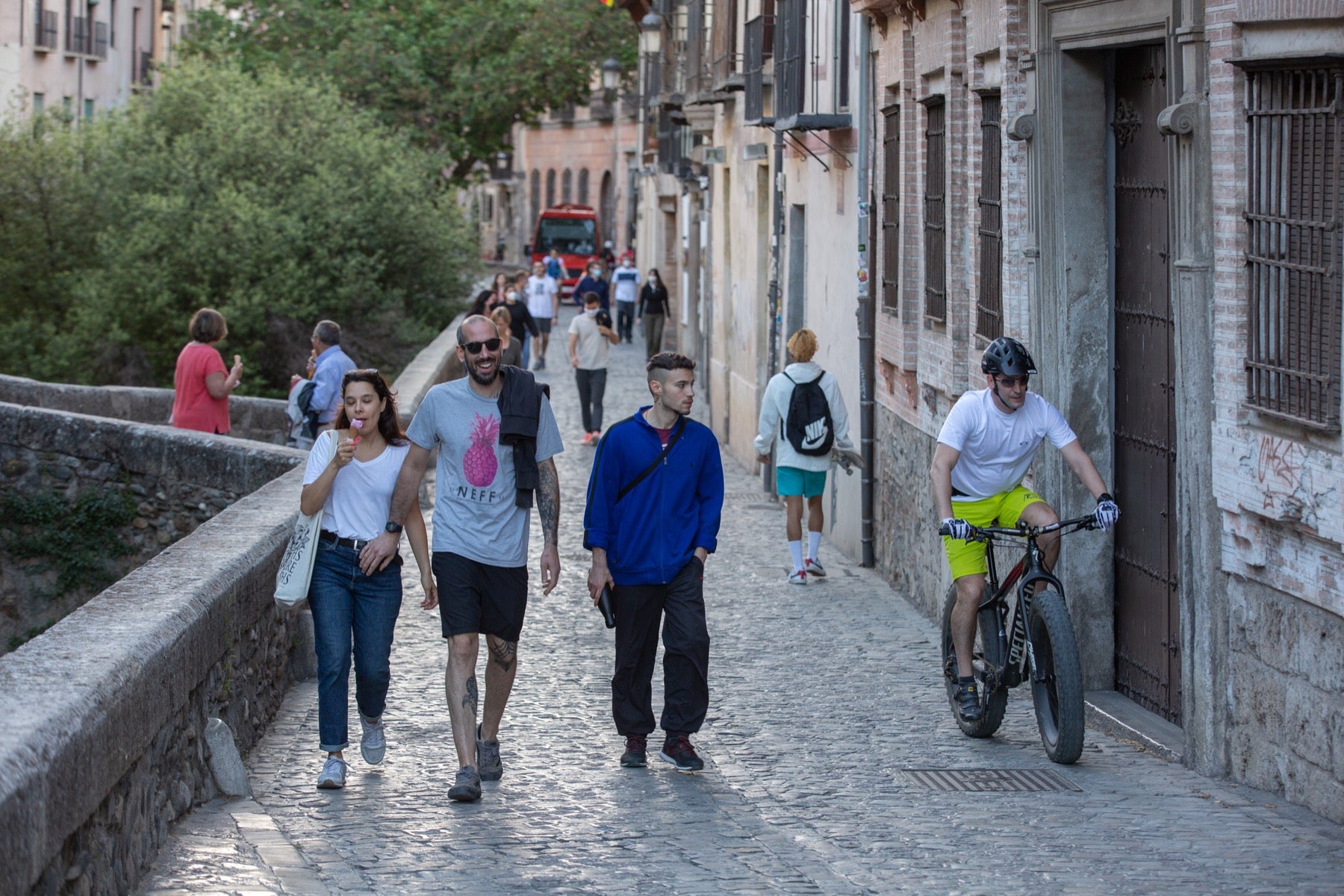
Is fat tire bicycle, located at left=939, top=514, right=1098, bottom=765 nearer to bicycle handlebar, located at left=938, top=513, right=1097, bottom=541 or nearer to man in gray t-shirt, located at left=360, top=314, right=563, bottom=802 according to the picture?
bicycle handlebar, located at left=938, top=513, right=1097, bottom=541

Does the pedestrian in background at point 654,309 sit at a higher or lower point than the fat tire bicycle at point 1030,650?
higher

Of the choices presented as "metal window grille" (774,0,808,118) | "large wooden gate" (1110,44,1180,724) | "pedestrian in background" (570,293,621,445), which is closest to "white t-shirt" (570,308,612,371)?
"pedestrian in background" (570,293,621,445)

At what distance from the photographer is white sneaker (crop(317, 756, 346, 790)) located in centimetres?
713

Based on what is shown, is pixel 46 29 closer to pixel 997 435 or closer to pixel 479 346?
pixel 997 435

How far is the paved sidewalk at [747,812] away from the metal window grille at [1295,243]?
4.90 ft

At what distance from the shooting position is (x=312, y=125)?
96.2 feet

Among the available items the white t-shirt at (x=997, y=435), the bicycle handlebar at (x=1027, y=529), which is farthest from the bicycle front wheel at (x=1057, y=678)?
the white t-shirt at (x=997, y=435)

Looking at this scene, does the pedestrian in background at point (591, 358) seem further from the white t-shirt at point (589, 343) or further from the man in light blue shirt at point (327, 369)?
the man in light blue shirt at point (327, 369)

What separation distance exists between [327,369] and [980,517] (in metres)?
7.23

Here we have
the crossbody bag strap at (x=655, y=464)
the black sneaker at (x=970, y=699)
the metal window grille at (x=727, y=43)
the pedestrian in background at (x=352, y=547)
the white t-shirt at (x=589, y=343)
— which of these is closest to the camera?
the pedestrian in background at (x=352, y=547)

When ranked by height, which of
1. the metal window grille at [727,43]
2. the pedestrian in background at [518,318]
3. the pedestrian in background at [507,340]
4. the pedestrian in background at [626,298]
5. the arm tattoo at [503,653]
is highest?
the metal window grille at [727,43]

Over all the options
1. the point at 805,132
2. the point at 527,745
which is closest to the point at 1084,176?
the point at 527,745

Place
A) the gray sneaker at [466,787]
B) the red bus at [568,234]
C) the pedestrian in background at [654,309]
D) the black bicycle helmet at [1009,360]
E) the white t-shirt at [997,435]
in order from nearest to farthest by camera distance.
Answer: the gray sneaker at [466,787], the black bicycle helmet at [1009,360], the white t-shirt at [997,435], the pedestrian in background at [654,309], the red bus at [568,234]

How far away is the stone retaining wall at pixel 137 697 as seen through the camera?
15.1 feet
